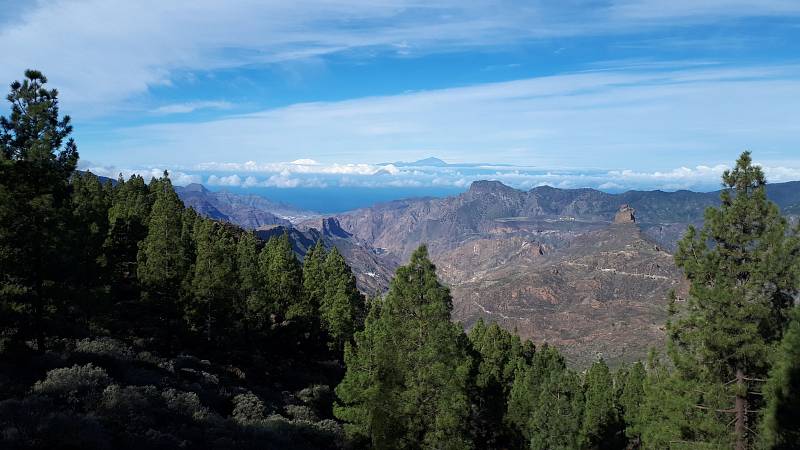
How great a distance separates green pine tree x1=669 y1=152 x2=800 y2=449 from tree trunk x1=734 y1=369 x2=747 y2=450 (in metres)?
0.03

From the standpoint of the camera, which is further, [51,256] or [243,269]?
[243,269]

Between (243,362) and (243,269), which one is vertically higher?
(243,269)

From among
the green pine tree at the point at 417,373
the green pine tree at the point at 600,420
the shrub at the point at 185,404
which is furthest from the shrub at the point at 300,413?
the green pine tree at the point at 600,420

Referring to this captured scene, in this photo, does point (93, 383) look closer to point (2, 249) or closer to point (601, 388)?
point (2, 249)

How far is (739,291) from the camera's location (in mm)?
17047

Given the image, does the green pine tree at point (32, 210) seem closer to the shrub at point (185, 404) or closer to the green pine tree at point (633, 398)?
the shrub at point (185, 404)

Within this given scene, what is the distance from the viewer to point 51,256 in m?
23.1

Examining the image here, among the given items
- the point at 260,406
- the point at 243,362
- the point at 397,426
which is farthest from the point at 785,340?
the point at 243,362

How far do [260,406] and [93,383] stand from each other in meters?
9.47

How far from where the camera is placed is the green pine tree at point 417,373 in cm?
1889

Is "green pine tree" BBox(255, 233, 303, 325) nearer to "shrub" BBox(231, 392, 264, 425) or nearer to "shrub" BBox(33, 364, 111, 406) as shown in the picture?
"shrub" BBox(231, 392, 264, 425)

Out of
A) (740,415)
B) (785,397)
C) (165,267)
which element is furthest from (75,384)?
(785,397)

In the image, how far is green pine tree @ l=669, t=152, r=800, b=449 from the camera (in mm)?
16688

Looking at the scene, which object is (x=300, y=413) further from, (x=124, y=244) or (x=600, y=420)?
(x=124, y=244)
